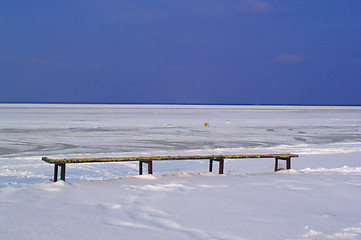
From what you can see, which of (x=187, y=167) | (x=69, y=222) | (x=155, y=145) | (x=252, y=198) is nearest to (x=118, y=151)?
(x=155, y=145)

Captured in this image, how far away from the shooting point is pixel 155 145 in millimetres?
15953

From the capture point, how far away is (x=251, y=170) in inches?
412

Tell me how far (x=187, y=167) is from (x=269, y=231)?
6327mm

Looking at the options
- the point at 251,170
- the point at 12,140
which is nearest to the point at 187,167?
the point at 251,170

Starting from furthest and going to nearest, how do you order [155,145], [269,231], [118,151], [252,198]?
1. [155,145]
2. [118,151]
3. [252,198]
4. [269,231]

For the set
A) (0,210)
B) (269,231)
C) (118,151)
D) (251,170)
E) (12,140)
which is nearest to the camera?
(269,231)

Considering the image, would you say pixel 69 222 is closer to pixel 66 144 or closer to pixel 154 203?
pixel 154 203

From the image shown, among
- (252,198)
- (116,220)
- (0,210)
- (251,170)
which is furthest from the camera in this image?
(251,170)

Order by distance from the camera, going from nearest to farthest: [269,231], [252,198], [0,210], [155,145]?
[269,231], [0,210], [252,198], [155,145]

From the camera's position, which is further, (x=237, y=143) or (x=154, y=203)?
(x=237, y=143)

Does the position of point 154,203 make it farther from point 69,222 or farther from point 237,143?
point 237,143

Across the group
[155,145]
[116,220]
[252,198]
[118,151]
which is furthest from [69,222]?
[155,145]

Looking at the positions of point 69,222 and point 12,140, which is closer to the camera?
point 69,222

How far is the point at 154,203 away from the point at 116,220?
97 centimetres
